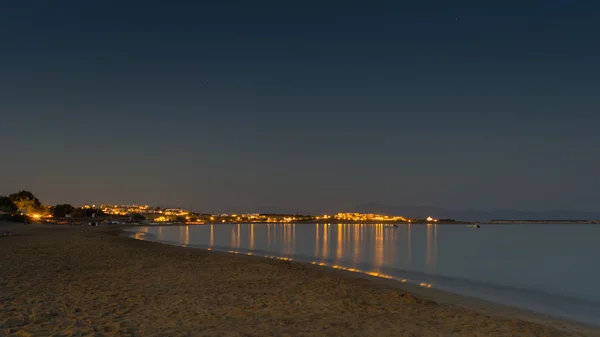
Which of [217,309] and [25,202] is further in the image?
[25,202]

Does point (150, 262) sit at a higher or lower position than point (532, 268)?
higher

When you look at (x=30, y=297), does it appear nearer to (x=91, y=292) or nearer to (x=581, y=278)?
(x=91, y=292)

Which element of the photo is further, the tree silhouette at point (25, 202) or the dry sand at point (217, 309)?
the tree silhouette at point (25, 202)

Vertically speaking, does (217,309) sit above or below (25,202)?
above

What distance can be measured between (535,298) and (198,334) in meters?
17.2

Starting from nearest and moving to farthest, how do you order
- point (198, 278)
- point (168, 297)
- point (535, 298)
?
point (168, 297) < point (198, 278) < point (535, 298)

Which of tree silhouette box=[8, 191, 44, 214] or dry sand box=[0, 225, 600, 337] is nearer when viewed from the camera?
dry sand box=[0, 225, 600, 337]

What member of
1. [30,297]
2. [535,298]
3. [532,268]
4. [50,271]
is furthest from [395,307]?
[532,268]

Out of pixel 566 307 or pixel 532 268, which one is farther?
pixel 532 268

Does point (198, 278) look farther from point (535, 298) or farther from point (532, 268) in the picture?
point (532, 268)

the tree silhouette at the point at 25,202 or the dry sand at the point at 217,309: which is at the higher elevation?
the dry sand at the point at 217,309

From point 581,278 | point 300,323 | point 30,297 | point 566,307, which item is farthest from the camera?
point 581,278

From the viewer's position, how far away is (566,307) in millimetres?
17344

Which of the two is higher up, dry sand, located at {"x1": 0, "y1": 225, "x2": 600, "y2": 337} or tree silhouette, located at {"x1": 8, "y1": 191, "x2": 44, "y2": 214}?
dry sand, located at {"x1": 0, "y1": 225, "x2": 600, "y2": 337}
